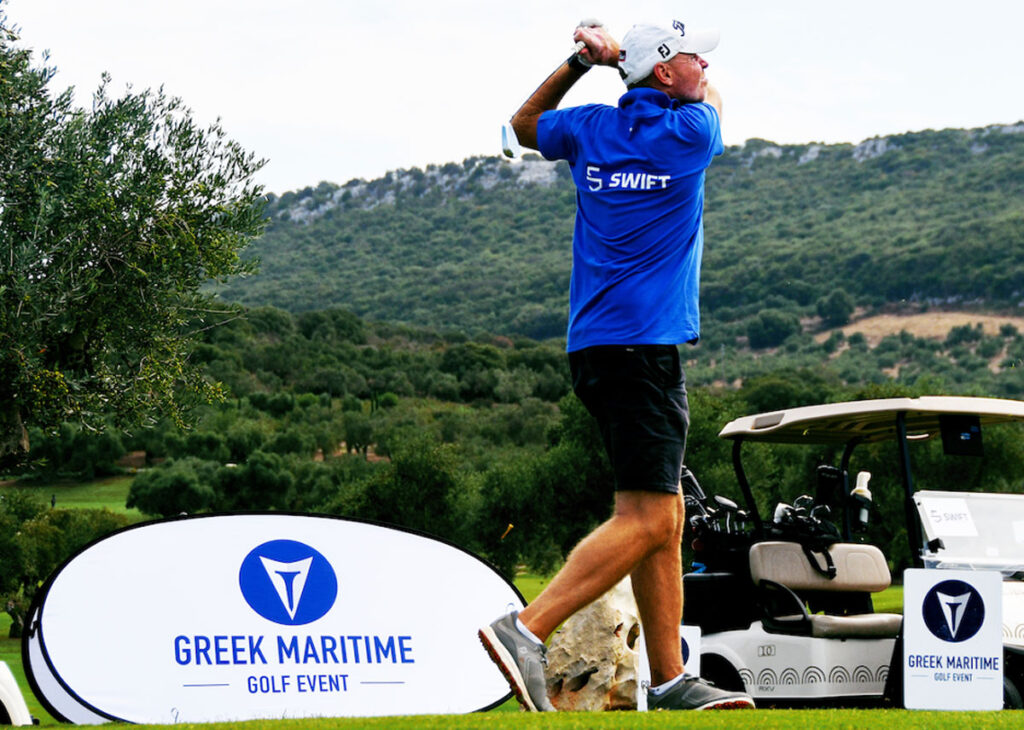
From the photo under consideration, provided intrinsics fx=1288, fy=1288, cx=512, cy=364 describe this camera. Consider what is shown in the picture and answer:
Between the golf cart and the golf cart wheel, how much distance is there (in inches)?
9.2

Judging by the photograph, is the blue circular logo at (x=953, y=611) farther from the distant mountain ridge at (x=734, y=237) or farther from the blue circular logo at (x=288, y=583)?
the distant mountain ridge at (x=734, y=237)

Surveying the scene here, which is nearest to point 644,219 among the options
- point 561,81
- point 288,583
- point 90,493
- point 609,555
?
point 561,81

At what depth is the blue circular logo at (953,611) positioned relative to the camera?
5.91 metres

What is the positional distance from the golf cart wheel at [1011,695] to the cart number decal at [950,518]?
3.18ft

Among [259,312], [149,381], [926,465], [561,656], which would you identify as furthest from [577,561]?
[259,312]

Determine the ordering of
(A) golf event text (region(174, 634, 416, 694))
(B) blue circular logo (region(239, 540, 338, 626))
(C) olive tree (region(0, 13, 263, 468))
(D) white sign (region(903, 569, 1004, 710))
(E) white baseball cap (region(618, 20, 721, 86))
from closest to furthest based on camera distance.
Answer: (E) white baseball cap (region(618, 20, 721, 86)) → (D) white sign (region(903, 569, 1004, 710)) → (A) golf event text (region(174, 634, 416, 694)) → (B) blue circular logo (region(239, 540, 338, 626)) → (C) olive tree (region(0, 13, 263, 468))

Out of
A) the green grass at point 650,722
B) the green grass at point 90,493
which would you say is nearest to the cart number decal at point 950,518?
the green grass at point 650,722

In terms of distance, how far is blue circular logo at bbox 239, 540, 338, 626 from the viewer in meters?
6.31

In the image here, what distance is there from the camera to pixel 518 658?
13.5 feet

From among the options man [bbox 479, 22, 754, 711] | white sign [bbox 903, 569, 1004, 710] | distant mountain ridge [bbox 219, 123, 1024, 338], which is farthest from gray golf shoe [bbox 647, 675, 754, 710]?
distant mountain ridge [bbox 219, 123, 1024, 338]

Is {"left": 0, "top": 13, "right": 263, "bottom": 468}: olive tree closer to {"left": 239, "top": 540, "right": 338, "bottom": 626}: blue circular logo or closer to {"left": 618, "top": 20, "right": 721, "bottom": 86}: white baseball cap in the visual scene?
{"left": 239, "top": 540, "right": 338, "bottom": 626}: blue circular logo

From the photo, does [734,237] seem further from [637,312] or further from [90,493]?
[637,312]

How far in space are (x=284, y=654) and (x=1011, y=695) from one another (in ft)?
11.8

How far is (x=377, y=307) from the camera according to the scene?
405 feet
